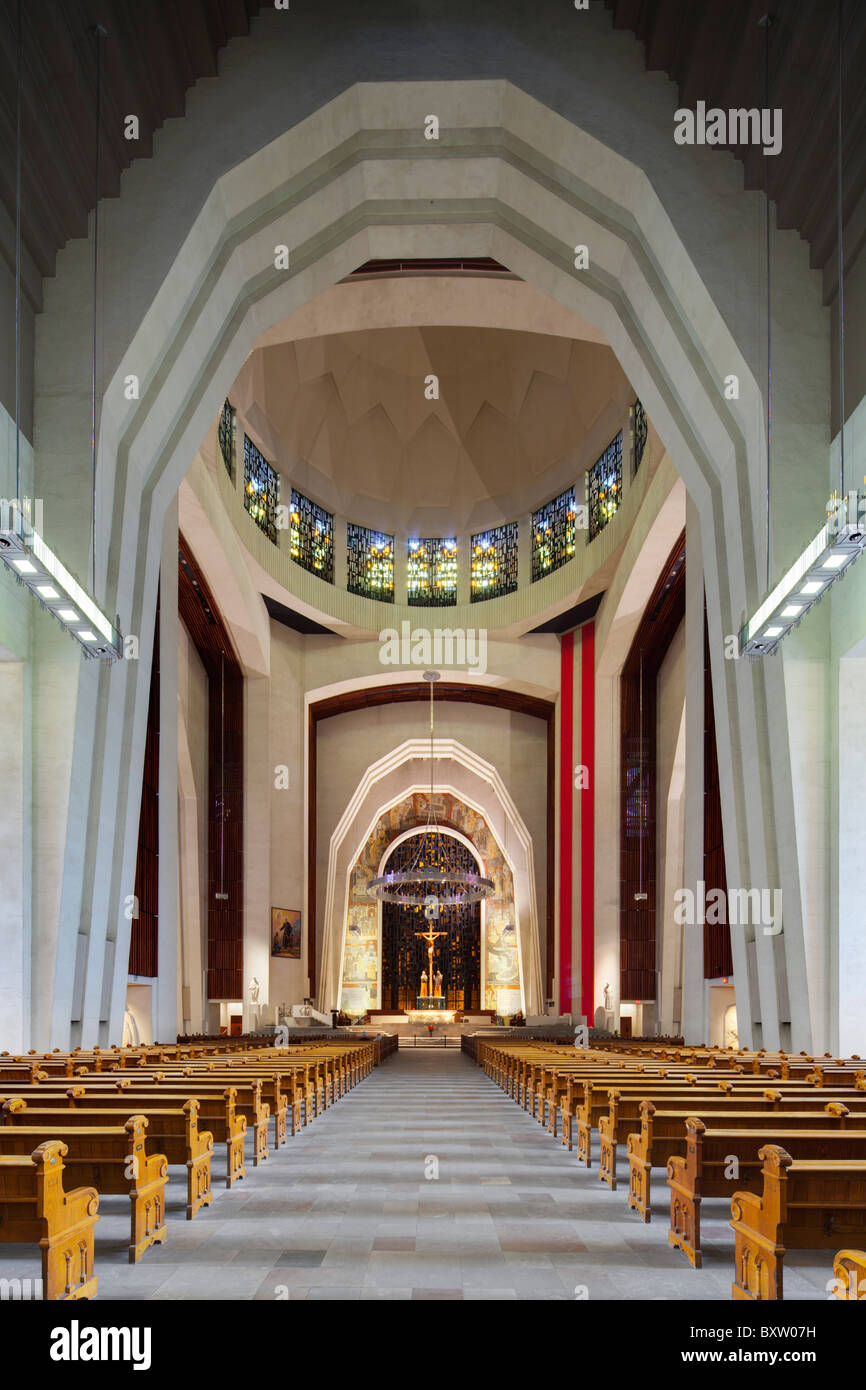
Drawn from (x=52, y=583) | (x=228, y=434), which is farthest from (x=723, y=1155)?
(x=228, y=434)

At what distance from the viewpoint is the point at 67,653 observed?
1223 cm

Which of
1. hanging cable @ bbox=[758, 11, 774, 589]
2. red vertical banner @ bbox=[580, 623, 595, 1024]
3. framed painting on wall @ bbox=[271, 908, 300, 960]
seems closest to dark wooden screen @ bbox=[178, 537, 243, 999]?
framed painting on wall @ bbox=[271, 908, 300, 960]

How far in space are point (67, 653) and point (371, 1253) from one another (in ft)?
28.9

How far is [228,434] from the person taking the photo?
76.7 ft

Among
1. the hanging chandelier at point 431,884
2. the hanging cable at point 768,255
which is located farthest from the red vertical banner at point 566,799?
the hanging cable at point 768,255

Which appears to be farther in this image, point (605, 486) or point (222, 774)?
point (222, 774)

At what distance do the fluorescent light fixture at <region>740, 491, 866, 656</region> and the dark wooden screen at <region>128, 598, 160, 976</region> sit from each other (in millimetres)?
10551

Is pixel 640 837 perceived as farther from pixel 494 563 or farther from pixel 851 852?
pixel 851 852

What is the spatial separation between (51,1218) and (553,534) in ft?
83.5

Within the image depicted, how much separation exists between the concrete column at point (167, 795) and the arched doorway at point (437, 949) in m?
20.1

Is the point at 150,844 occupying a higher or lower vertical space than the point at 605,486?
lower

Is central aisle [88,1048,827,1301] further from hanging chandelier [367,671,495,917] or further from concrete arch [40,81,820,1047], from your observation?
hanging chandelier [367,671,495,917]
